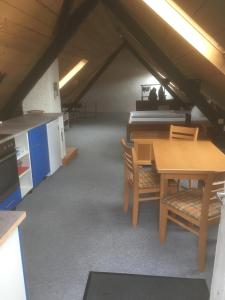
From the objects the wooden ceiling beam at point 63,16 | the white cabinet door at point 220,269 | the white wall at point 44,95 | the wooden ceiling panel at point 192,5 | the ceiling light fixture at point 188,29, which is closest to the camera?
the white cabinet door at point 220,269

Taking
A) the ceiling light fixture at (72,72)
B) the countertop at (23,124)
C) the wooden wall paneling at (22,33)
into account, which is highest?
the wooden wall paneling at (22,33)

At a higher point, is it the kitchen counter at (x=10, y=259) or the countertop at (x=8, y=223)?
the countertop at (x=8, y=223)

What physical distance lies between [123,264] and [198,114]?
4223 millimetres

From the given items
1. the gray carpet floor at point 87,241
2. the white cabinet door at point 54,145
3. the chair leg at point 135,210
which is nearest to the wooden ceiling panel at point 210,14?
the chair leg at point 135,210

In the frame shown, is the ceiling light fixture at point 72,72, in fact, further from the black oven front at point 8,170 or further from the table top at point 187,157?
the table top at point 187,157

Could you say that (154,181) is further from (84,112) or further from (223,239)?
(84,112)

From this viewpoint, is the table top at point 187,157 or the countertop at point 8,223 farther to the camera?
the table top at point 187,157

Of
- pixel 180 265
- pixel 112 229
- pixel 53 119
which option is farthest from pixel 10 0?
pixel 180 265

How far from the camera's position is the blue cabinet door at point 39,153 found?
3.23m

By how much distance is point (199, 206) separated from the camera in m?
1.94

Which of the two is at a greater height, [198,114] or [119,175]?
[198,114]

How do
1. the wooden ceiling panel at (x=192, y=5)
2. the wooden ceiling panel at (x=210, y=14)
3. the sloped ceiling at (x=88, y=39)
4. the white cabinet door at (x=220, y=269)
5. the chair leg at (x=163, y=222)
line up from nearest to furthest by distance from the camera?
1. the white cabinet door at (x=220, y=269)
2. the wooden ceiling panel at (x=210, y=14)
3. the wooden ceiling panel at (x=192, y=5)
4. the chair leg at (x=163, y=222)
5. the sloped ceiling at (x=88, y=39)

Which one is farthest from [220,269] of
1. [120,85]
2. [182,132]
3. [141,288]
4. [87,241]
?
[120,85]

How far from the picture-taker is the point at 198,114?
5488mm
